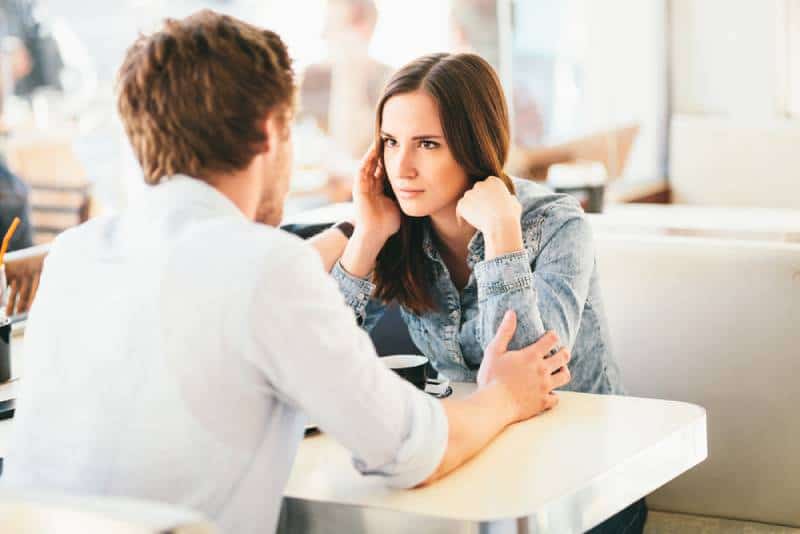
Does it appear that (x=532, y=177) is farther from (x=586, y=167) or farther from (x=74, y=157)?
(x=74, y=157)

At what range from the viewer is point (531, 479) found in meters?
1.24

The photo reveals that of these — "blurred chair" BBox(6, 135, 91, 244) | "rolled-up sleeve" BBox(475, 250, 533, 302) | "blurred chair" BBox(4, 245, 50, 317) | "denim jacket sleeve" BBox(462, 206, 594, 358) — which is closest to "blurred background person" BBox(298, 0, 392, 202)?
"blurred chair" BBox(6, 135, 91, 244)

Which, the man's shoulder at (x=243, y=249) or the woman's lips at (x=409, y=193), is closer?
the man's shoulder at (x=243, y=249)

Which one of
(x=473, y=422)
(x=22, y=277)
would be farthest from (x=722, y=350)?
(x=22, y=277)

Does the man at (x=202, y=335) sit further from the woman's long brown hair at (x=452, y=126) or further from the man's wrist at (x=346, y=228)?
the man's wrist at (x=346, y=228)

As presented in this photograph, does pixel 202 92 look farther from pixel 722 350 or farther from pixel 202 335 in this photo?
pixel 722 350

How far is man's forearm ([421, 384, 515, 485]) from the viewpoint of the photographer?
4.14ft

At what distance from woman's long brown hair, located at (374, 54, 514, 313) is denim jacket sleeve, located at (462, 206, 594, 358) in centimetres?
13

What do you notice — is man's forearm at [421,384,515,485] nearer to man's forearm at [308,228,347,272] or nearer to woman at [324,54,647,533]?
woman at [324,54,647,533]

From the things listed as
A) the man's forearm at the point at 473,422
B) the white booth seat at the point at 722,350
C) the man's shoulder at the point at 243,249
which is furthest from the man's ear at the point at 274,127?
the white booth seat at the point at 722,350

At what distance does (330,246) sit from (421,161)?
0.85ft

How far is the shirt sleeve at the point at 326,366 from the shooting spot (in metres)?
1.05

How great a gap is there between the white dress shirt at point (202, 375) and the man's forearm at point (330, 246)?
2.60 ft

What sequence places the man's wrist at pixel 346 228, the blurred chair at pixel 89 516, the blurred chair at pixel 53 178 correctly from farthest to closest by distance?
the blurred chair at pixel 53 178 → the man's wrist at pixel 346 228 → the blurred chair at pixel 89 516
